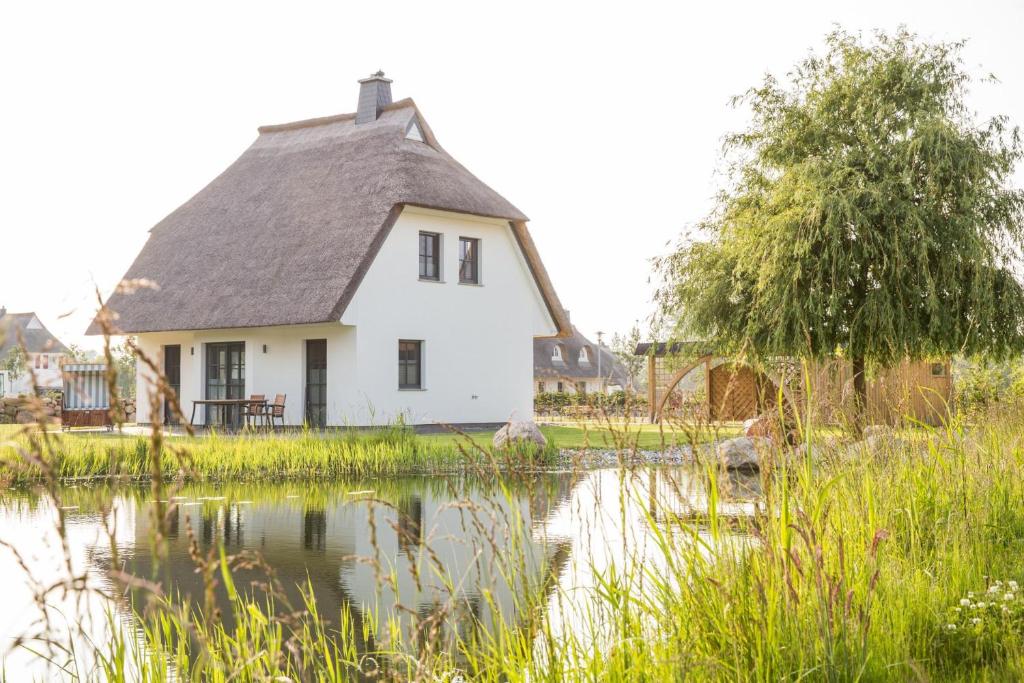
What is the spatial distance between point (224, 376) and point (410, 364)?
4676 millimetres

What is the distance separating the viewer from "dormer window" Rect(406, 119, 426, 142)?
82.4 feet

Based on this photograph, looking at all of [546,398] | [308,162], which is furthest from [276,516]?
[546,398]

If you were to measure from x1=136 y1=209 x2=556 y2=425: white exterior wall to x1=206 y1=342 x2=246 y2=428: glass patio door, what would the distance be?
205 millimetres

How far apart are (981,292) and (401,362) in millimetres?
→ 11722

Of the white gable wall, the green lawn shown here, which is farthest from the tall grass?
the white gable wall

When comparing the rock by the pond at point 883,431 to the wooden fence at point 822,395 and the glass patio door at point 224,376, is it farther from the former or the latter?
the glass patio door at point 224,376

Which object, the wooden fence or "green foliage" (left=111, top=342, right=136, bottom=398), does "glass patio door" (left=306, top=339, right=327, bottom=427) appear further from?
the wooden fence

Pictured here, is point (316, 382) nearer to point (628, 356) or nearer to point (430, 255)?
point (430, 255)

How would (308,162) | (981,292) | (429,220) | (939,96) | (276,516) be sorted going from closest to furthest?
(276,516), (981,292), (939,96), (429,220), (308,162)

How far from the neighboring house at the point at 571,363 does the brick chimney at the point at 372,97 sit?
75.4 feet

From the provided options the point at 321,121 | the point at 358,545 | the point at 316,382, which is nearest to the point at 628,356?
the point at 321,121

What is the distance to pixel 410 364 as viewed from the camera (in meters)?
22.6

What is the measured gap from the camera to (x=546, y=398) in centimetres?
4106

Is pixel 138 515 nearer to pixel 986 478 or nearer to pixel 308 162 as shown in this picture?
pixel 986 478
